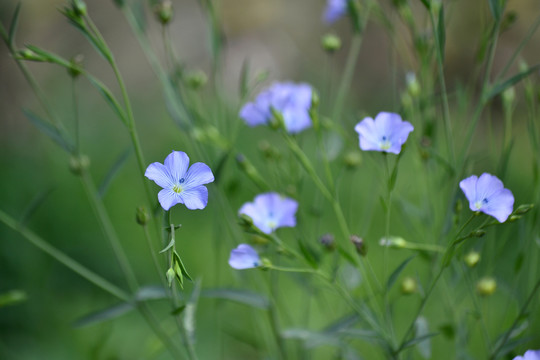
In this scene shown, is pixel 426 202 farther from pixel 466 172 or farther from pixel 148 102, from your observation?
pixel 148 102

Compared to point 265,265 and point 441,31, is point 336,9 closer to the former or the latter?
point 441,31

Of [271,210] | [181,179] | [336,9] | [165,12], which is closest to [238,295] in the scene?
[271,210]

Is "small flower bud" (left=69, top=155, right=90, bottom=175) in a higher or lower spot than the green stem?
higher

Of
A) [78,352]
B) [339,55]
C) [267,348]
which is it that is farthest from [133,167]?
[339,55]

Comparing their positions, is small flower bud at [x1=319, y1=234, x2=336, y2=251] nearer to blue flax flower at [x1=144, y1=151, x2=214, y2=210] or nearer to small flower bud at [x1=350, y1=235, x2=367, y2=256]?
small flower bud at [x1=350, y1=235, x2=367, y2=256]

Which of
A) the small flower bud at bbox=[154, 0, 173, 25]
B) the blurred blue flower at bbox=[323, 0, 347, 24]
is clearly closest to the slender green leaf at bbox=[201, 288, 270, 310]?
the small flower bud at bbox=[154, 0, 173, 25]
